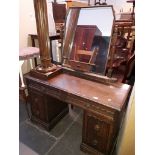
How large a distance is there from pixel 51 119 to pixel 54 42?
1.76m

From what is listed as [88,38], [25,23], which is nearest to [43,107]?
[88,38]

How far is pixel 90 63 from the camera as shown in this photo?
5.01ft

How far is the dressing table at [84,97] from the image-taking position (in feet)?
4.04

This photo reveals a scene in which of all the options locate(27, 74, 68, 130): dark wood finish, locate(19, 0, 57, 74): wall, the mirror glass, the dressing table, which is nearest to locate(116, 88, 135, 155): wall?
the dressing table

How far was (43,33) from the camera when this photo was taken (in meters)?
1.48

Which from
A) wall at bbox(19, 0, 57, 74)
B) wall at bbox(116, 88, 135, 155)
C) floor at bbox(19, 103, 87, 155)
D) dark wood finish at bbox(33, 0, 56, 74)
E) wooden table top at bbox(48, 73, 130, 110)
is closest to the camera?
wall at bbox(116, 88, 135, 155)

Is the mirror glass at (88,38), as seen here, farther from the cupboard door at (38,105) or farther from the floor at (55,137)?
the floor at (55,137)

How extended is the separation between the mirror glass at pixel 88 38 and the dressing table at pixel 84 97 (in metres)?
0.03

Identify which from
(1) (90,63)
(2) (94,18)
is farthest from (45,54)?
(2) (94,18)

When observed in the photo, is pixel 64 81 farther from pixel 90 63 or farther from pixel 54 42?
pixel 54 42

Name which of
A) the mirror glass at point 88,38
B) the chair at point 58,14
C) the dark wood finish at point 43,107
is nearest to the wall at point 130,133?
the mirror glass at point 88,38

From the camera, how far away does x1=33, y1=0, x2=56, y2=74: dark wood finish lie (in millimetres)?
1373

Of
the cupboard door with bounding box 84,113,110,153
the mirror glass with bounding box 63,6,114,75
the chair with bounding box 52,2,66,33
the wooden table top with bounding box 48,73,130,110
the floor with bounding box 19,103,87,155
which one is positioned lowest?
the floor with bounding box 19,103,87,155

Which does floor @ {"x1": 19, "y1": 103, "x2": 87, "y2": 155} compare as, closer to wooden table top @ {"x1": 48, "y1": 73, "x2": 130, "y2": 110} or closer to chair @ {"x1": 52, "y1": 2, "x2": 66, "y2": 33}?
wooden table top @ {"x1": 48, "y1": 73, "x2": 130, "y2": 110}
